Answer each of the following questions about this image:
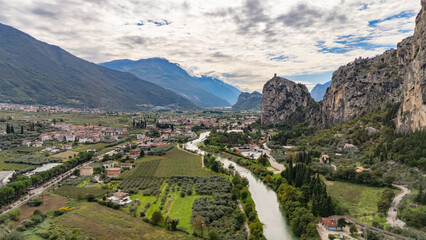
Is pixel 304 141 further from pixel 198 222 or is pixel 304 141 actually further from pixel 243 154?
pixel 198 222

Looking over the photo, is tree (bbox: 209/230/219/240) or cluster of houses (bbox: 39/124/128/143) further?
cluster of houses (bbox: 39/124/128/143)

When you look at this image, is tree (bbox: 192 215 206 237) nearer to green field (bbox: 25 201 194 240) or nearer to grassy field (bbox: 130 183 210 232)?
grassy field (bbox: 130 183 210 232)

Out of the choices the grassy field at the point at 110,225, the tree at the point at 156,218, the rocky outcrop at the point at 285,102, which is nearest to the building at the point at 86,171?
the grassy field at the point at 110,225

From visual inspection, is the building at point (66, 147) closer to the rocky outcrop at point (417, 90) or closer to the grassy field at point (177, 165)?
the grassy field at point (177, 165)

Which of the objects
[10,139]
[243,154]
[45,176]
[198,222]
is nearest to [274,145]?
[243,154]

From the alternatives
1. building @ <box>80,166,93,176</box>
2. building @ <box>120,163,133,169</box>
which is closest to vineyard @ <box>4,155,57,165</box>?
building @ <box>80,166,93,176</box>
